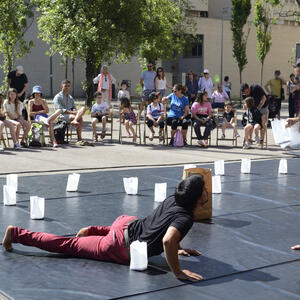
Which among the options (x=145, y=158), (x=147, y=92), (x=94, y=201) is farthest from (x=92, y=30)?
(x=94, y=201)

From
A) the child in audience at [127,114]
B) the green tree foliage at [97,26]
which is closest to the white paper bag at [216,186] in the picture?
the child in audience at [127,114]

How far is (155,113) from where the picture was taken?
14.9 meters

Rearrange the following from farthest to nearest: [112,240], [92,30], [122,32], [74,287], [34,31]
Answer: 1. [34,31]
2. [122,32]
3. [92,30]
4. [112,240]
5. [74,287]

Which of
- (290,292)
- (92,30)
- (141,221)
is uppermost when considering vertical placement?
(92,30)

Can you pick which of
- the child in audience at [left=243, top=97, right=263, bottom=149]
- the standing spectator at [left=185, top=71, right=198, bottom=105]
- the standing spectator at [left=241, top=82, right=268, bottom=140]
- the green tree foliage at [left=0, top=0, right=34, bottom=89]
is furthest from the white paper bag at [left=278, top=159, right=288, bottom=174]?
the green tree foliage at [left=0, top=0, right=34, bottom=89]

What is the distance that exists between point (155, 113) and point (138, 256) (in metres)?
10.3

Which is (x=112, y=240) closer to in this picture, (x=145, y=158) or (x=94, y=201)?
(x=94, y=201)

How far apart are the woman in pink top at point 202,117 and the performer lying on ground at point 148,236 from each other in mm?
9229

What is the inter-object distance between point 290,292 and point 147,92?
49.2ft

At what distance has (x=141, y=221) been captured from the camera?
4.89 m

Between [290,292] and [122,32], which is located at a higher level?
[122,32]

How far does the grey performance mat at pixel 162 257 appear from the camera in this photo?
14.2 ft

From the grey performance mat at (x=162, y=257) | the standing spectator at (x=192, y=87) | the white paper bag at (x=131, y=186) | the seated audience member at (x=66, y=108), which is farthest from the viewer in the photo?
the standing spectator at (x=192, y=87)

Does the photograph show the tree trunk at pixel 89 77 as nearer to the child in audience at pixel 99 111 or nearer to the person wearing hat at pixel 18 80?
the person wearing hat at pixel 18 80
